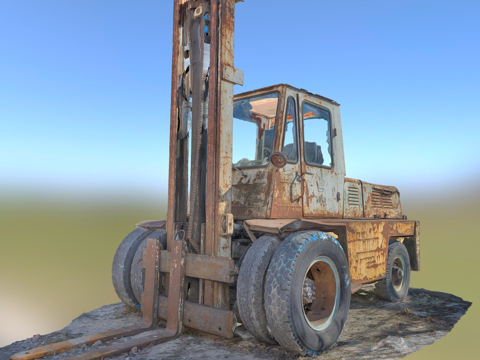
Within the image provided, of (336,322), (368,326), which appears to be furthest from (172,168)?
(368,326)

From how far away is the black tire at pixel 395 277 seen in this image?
274 inches

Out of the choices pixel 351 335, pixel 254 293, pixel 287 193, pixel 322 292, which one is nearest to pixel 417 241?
pixel 351 335

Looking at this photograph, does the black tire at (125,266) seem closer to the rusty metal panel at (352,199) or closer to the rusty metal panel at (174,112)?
the rusty metal panel at (174,112)

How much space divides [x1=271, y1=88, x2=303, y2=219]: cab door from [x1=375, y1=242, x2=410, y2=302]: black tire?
9.17ft

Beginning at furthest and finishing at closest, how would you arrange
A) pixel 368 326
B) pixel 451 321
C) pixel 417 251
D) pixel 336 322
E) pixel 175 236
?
1. pixel 417 251
2. pixel 451 321
3. pixel 368 326
4. pixel 175 236
5. pixel 336 322

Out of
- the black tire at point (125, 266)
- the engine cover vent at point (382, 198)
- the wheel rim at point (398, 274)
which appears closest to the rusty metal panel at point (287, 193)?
the black tire at point (125, 266)

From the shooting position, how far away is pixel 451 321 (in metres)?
6.02

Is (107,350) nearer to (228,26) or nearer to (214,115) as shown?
(214,115)

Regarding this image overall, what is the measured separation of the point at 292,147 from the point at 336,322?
6.76 feet

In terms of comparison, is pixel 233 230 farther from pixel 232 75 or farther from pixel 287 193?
pixel 232 75

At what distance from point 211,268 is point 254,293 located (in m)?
0.61

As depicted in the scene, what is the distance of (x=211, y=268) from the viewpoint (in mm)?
4527

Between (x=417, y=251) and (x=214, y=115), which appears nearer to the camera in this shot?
(x=214, y=115)

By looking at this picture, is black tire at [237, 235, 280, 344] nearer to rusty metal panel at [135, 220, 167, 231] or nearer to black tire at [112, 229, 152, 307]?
rusty metal panel at [135, 220, 167, 231]
